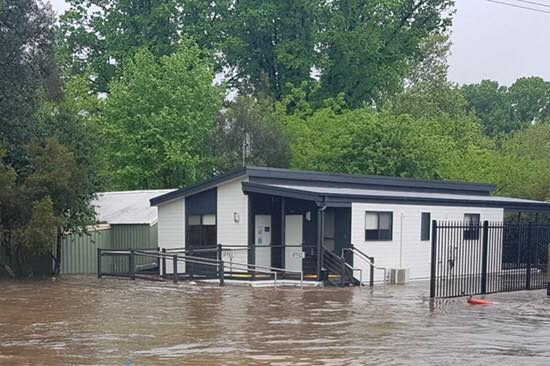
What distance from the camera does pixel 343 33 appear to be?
2253 inches

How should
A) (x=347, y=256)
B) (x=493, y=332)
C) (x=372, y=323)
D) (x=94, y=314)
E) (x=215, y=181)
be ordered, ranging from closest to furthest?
(x=493, y=332), (x=372, y=323), (x=94, y=314), (x=347, y=256), (x=215, y=181)

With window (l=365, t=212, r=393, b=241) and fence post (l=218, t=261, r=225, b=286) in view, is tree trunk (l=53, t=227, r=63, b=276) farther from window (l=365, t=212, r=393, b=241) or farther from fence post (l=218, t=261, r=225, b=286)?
window (l=365, t=212, r=393, b=241)

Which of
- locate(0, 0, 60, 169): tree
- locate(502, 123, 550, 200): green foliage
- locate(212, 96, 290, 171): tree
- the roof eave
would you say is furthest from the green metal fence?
locate(502, 123, 550, 200): green foliage

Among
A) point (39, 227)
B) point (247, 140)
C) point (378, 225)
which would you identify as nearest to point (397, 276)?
point (378, 225)

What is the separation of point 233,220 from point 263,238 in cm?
133

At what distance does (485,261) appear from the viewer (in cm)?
2348

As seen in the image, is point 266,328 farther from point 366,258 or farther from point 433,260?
point 366,258

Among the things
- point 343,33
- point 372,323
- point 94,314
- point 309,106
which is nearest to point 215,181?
point 94,314

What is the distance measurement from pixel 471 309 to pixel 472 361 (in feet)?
25.3

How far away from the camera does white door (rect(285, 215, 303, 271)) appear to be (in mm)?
30203

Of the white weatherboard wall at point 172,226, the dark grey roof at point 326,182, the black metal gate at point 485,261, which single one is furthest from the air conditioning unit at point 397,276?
the white weatherboard wall at point 172,226

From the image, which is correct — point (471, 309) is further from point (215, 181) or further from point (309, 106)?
point (309, 106)

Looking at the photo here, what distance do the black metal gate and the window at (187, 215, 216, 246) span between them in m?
8.28

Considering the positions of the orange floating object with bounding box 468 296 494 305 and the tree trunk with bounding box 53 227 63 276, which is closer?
the orange floating object with bounding box 468 296 494 305
